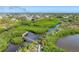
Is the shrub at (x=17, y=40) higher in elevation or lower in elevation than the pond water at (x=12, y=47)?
higher

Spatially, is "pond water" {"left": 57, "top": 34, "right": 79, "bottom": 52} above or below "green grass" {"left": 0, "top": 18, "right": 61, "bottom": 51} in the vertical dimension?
below

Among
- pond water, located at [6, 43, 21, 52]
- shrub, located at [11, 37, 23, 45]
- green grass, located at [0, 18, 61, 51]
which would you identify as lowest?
pond water, located at [6, 43, 21, 52]

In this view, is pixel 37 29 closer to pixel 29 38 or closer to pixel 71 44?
pixel 29 38

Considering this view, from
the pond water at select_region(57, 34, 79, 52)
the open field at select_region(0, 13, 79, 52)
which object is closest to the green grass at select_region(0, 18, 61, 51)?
the open field at select_region(0, 13, 79, 52)

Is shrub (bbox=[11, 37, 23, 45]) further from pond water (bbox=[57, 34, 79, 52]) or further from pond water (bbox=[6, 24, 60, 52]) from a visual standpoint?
pond water (bbox=[57, 34, 79, 52])

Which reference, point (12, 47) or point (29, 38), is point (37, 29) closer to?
point (29, 38)

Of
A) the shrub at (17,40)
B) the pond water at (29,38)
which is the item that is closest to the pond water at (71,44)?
the pond water at (29,38)

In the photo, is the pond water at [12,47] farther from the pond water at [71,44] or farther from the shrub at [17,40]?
the pond water at [71,44]

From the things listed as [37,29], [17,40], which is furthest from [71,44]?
[17,40]

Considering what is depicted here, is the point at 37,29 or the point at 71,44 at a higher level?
the point at 37,29

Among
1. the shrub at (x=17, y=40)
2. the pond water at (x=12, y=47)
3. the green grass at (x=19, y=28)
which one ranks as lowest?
the pond water at (x=12, y=47)
